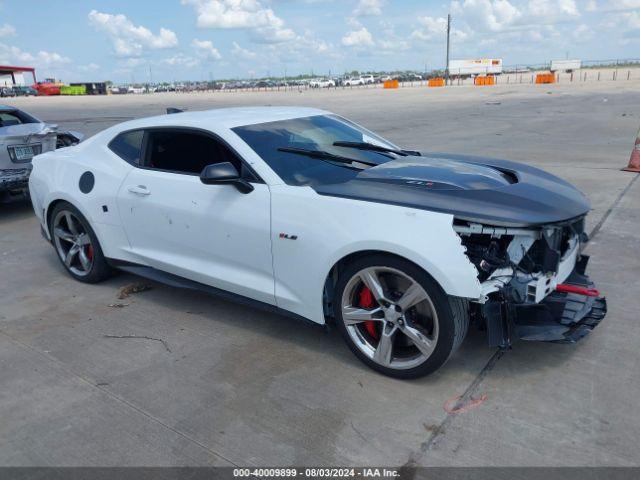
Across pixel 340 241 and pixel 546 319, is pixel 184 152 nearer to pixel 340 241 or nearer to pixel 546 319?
pixel 340 241

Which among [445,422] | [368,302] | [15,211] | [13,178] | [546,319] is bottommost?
[445,422]

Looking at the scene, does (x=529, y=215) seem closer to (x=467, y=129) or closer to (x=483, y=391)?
Answer: (x=483, y=391)

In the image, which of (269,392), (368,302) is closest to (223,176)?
(368,302)

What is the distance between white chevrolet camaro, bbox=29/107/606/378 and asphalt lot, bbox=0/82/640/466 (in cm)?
29

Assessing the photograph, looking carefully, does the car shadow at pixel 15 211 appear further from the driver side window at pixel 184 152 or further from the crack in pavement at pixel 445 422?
the crack in pavement at pixel 445 422

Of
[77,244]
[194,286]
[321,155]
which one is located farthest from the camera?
[77,244]

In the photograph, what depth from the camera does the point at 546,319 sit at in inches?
126

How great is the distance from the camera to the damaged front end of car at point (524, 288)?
300 cm

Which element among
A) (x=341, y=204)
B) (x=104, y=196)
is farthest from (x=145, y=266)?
(x=341, y=204)

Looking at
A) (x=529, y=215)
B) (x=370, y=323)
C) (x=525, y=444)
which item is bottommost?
(x=525, y=444)

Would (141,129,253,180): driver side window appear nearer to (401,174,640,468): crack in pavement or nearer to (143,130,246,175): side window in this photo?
(143,130,246,175): side window

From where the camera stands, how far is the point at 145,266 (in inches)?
175

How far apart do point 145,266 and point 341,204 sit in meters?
2.01

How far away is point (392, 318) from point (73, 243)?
3.31 m
